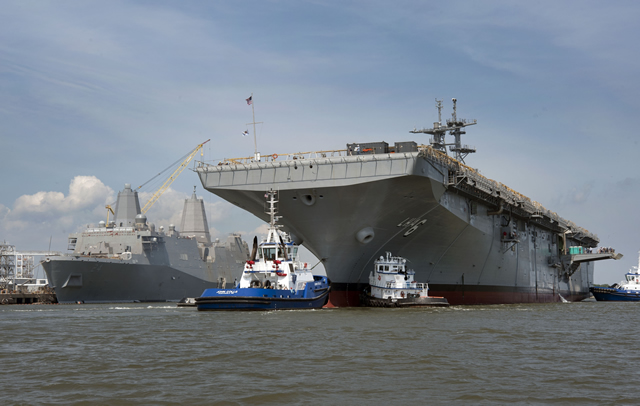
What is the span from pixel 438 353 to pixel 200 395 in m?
6.11

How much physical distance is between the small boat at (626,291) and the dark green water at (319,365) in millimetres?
41389

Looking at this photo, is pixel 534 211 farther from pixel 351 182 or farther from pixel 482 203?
pixel 351 182

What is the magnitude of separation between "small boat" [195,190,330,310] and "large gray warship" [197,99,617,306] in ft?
3.26

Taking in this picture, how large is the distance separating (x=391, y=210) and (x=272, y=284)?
6447 millimetres

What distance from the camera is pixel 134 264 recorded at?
2226 inches

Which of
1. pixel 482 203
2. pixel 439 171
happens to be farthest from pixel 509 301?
pixel 439 171

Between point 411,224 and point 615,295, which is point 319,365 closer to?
point 411,224

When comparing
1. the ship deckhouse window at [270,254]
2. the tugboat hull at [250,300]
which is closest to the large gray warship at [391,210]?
the ship deckhouse window at [270,254]

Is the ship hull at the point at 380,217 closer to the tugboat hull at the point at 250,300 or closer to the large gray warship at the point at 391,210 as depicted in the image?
the large gray warship at the point at 391,210

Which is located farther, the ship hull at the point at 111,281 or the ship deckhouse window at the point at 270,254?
the ship hull at the point at 111,281

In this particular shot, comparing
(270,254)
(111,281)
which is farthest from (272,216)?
(111,281)

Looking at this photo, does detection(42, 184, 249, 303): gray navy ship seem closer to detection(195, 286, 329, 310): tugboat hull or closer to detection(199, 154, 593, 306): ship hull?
detection(199, 154, 593, 306): ship hull

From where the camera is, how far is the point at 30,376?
36.1 ft

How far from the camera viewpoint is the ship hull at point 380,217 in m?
27.3
